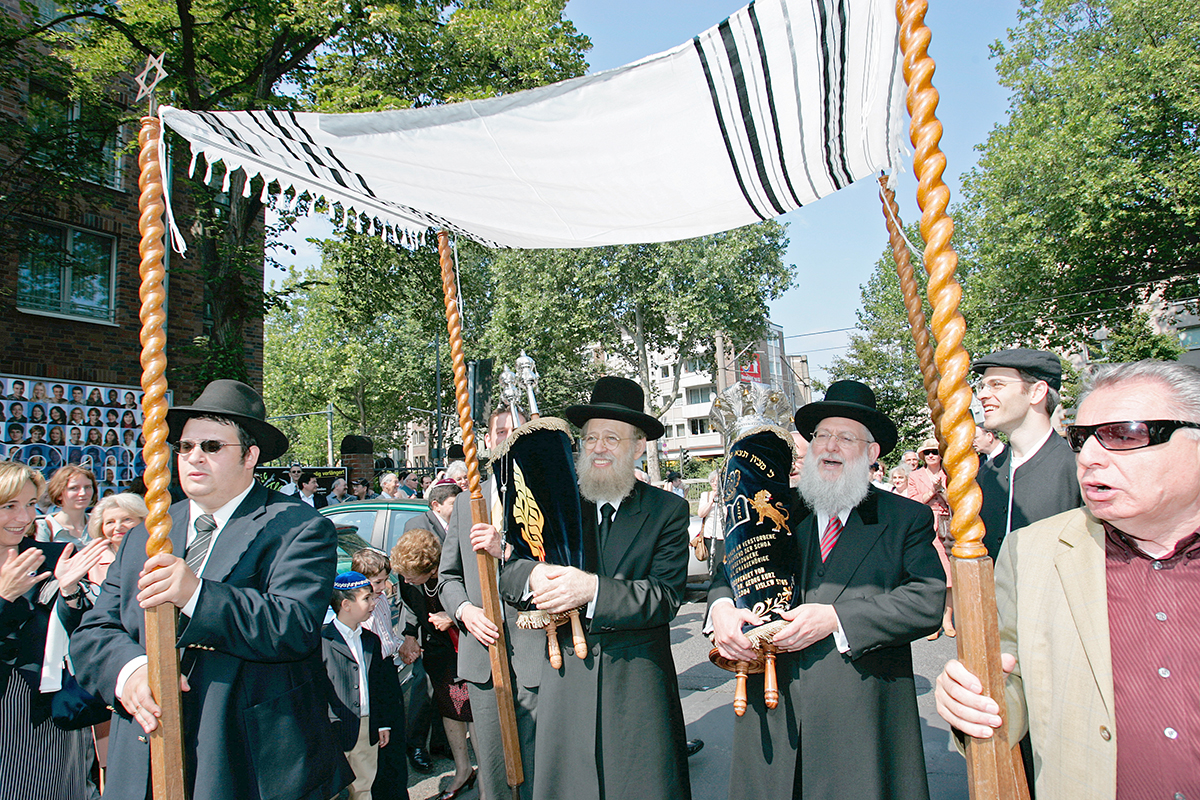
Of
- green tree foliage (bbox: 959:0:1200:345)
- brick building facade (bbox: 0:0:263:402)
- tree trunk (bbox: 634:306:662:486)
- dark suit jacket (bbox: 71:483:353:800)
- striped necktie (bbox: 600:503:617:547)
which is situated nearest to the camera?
dark suit jacket (bbox: 71:483:353:800)

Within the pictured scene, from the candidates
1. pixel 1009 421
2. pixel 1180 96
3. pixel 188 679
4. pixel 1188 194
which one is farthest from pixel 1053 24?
pixel 188 679

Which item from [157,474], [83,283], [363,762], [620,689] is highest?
[83,283]

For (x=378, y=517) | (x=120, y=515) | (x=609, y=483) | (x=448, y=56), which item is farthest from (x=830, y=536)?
(x=448, y=56)

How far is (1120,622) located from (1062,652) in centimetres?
15

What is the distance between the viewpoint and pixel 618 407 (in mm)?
3230

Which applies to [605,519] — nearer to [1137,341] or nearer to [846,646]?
[846,646]

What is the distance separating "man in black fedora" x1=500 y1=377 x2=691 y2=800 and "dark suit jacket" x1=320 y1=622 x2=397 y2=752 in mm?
964

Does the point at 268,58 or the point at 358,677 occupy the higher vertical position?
the point at 268,58

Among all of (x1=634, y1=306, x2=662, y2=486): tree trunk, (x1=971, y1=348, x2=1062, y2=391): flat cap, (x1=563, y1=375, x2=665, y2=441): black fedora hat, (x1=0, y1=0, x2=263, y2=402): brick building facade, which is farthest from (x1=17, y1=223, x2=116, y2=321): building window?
(x1=634, y1=306, x2=662, y2=486): tree trunk

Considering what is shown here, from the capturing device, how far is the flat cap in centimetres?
315

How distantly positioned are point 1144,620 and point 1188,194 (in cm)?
2056

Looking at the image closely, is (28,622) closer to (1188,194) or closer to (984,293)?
(1188,194)

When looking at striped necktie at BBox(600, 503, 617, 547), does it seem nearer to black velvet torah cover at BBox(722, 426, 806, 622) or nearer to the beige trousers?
black velvet torah cover at BBox(722, 426, 806, 622)

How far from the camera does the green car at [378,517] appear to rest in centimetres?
625
